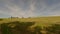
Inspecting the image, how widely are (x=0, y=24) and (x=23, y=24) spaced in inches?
114

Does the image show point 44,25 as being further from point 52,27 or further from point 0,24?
point 0,24

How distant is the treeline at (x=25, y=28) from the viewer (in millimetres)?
16766

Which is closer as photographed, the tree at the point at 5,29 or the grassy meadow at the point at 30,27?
the grassy meadow at the point at 30,27

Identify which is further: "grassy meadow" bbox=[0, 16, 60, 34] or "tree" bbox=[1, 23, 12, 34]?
"tree" bbox=[1, 23, 12, 34]

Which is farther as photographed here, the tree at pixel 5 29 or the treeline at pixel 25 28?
the tree at pixel 5 29

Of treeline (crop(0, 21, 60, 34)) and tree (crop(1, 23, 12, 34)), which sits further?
tree (crop(1, 23, 12, 34))

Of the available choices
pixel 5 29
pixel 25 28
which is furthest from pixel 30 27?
pixel 5 29

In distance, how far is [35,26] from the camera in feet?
57.3

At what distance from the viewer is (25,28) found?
17.9 m

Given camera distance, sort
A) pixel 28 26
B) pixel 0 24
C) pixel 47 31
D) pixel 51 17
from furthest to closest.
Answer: pixel 51 17 < pixel 0 24 < pixel 28 26 < pixel 47 31

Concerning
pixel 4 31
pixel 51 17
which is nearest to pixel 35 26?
pixel 4 31

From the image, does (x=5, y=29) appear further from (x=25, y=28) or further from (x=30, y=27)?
(x=30, y=27)

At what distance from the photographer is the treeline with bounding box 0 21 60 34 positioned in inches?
660

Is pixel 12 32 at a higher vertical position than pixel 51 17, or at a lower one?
lower
